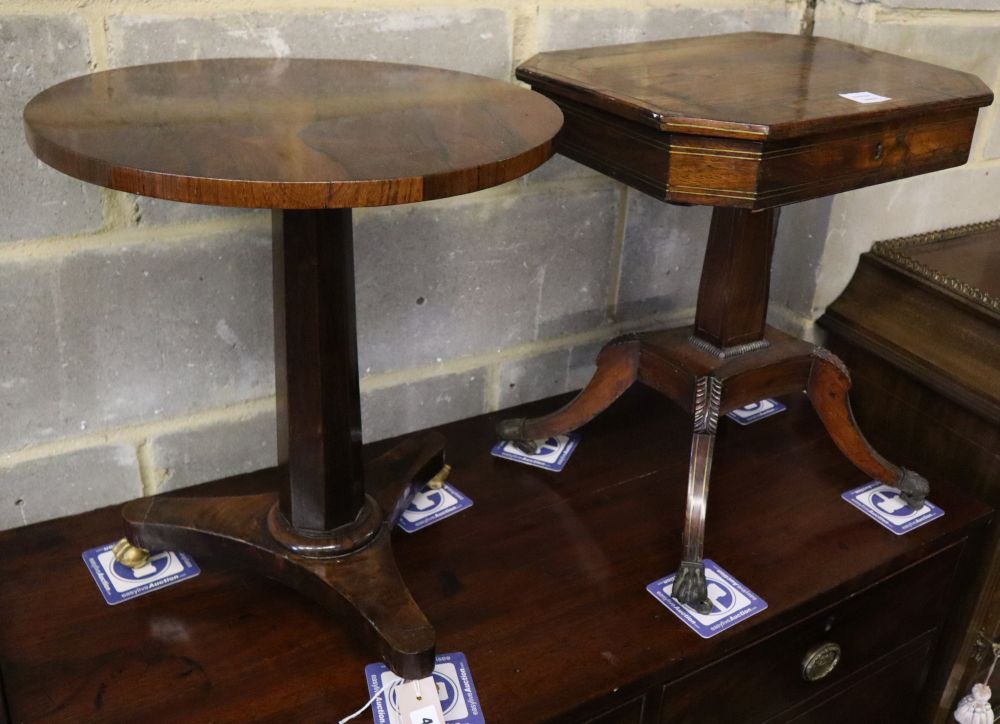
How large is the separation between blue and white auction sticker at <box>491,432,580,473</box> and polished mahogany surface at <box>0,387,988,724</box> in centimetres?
2

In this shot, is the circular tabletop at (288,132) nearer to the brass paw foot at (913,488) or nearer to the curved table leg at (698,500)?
the curved table leg at (698,500)

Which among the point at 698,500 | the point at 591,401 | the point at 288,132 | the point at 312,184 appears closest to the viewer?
the point at 312,184

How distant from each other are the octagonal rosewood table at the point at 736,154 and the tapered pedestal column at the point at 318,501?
34 centimetres

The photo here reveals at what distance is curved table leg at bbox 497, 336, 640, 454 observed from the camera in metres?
1.44

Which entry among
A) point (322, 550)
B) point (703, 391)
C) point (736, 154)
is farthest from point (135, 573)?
point (736, 154)

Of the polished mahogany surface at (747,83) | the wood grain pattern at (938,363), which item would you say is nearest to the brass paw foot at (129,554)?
the polished mahogany surface at (747,83)

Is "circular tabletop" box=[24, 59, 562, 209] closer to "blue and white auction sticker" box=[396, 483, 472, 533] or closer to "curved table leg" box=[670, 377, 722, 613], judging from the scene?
"curved table leg" box=[670, 377, 722, 613]

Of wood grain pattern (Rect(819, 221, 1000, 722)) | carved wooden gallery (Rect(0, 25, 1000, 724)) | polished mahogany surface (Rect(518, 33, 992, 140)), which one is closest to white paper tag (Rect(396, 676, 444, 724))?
carved wooden gallery (Rect(0, 25, 1000, 724))

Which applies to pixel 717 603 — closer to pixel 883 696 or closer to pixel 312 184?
pixel 883 696

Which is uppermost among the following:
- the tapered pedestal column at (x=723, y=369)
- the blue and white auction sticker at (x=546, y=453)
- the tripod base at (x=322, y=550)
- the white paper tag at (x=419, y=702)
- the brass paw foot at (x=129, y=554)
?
the tapered pedestal column at (x=723, y=369)

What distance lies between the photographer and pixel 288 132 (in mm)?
890

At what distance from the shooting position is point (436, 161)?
0.83 metres

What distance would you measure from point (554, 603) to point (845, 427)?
519 mm

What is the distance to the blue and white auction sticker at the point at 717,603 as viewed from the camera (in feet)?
3.96
